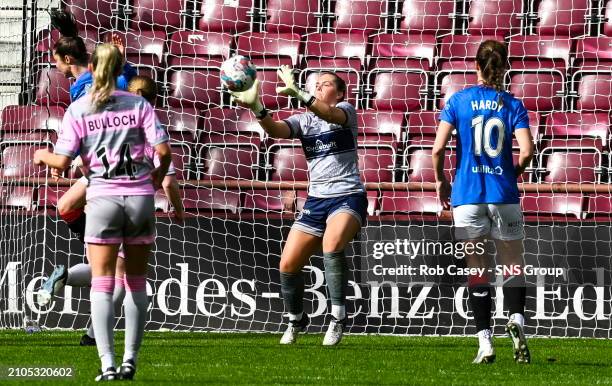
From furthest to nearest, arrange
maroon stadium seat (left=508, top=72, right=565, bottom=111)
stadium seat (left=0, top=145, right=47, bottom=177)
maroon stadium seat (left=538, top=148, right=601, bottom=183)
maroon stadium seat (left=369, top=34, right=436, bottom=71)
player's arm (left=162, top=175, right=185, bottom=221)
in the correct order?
maroon stadium seat (left=369, top=34, right=436, bottom=71) → maroon stadium seat (left=508, top=72, right=565, bottom=111) → stadium seat (left=0, top=145, right=47, bottom=177) → maroon stadium seat (left=538, top=148, right=601, bottom=183) → player's arm (left=162, top=175, right=185, bottom=221)

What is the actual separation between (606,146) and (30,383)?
7.47m

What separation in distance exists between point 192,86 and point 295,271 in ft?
14.8

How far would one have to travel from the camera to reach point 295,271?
9.20 metres

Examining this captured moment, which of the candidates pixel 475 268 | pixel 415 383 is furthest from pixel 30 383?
pixel 475 268

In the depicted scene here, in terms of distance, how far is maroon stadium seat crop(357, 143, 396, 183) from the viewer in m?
12.1

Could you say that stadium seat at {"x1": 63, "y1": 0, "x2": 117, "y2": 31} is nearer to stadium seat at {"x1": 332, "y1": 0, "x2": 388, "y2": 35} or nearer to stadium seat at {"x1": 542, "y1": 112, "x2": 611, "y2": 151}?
stadium seat at {"x1": 332, "y1": 0, "x2": 388, "y2": 35}

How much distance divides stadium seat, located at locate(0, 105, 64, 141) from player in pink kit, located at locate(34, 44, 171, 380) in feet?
21.5

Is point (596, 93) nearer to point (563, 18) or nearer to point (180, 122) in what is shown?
point (563, 18)

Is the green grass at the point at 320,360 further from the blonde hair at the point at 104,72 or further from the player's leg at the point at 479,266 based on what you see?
the blonde hair at the point at 104,72

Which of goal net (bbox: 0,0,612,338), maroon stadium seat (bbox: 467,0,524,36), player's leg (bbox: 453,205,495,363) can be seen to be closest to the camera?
player's leg (bbox: 453,205,495,363)

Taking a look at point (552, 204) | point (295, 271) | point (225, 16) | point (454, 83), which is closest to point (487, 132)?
point (295, 271)

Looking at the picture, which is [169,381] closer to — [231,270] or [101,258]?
[101,258]

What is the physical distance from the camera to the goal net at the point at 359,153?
34.7 feet

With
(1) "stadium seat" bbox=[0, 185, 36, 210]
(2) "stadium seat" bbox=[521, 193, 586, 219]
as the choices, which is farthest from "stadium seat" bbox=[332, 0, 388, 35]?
(1) "stadium seat" bbox=[0, 185, 36, 210]
